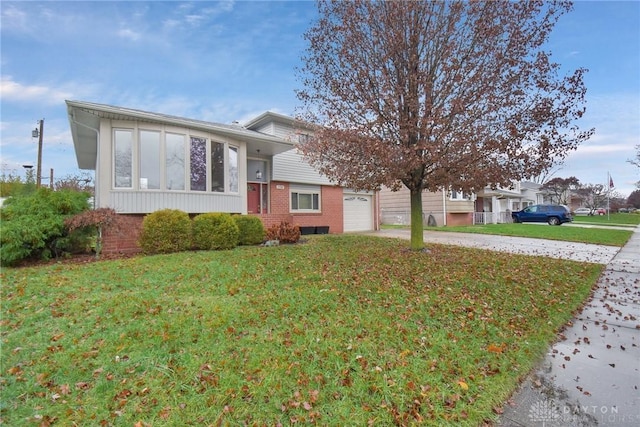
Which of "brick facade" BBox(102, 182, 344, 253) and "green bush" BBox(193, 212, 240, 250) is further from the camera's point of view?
"green bush" BBox(193, 212, 240, 250)

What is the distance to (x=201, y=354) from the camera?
9.89 ft

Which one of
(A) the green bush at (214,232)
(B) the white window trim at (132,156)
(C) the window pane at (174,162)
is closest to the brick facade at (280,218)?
(B) the white window trim at (132,156)

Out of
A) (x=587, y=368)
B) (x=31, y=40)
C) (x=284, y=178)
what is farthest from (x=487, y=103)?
(x=31, y=40)

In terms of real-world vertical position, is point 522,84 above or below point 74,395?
above

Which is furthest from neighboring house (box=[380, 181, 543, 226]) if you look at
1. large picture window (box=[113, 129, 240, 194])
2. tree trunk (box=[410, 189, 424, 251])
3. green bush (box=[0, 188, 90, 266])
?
green bush (box=[0, 188, 90, 266])

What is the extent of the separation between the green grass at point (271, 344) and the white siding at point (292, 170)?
8.83 metres

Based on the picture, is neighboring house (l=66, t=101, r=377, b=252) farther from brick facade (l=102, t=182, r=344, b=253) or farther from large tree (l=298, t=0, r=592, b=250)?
large tree (l=298, t=0, r=592, b=250)

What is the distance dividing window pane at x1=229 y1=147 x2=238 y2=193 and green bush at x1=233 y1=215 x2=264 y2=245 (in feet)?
5.39

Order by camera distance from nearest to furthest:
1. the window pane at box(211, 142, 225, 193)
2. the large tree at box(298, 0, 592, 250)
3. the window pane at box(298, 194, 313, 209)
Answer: the large tree at box(298, 0, 592, 250) → the window pane at box(211, 142, 225, 193) → the window pane at box(298, 194, 313, 209)

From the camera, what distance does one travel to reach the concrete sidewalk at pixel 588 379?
2.33 meters

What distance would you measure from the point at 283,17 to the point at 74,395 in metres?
10.4

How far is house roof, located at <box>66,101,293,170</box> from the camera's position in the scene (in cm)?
851

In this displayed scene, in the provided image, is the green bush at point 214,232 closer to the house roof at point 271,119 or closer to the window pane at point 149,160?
the window pane at point 149,160

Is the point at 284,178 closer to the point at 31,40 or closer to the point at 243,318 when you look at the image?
the point at 31,40
